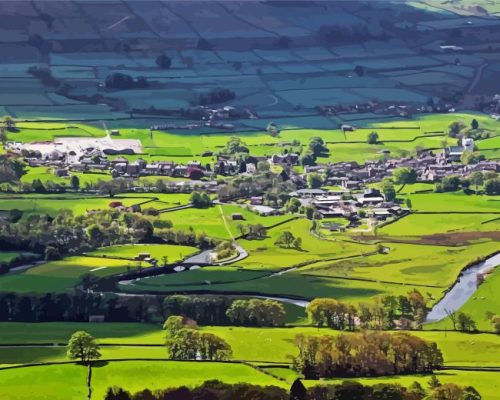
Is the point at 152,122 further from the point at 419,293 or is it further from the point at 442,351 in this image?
the point at 442,351

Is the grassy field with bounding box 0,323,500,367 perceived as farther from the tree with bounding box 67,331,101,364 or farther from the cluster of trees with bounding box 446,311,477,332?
the cluster of trees with bounding box 446,311,477,332

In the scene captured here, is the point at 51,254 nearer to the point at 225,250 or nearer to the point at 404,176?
the point at 225,250

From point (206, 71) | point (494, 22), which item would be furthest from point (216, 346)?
point (494, 22)

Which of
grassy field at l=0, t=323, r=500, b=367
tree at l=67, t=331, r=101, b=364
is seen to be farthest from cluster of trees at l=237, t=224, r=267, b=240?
tree at l=67, t=331, r=101, b=364

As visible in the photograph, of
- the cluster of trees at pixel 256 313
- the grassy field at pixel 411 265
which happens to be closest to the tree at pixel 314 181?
the grassy field at pixel 411 265

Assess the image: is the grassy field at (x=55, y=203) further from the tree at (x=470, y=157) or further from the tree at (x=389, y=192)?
the tree at (x=470, y=157)

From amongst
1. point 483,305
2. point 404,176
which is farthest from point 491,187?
point 483,305
